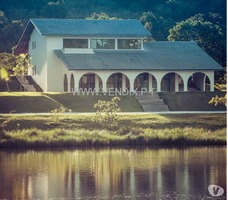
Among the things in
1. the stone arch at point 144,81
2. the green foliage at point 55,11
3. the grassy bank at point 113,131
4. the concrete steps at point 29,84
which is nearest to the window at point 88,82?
the stone arch at point 144,81

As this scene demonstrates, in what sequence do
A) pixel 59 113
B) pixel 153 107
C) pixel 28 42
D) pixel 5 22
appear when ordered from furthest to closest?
pixel 5 22
pixel 28 42
pixel 153 107
pixel 59 113

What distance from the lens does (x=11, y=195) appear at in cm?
2959

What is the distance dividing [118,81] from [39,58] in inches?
264

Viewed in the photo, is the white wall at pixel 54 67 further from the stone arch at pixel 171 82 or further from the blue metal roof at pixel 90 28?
the stone arch at pixel 171 82

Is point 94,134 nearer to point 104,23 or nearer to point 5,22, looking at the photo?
point 104,23

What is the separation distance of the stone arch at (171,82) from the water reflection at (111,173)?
23617 mm

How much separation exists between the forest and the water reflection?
36086 mm

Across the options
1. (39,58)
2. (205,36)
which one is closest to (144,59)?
(39,58)

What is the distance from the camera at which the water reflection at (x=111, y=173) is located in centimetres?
3005

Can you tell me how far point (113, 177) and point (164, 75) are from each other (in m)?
30.9

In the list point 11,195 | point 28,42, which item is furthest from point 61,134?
point 28,42

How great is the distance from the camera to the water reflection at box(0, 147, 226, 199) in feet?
98.6

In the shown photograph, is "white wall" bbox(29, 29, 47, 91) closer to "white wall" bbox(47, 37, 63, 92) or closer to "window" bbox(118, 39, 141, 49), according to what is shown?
"white wall" bbox(47, 37, 63, 92)

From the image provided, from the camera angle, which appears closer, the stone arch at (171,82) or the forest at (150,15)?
the stone arch at (171,82)
